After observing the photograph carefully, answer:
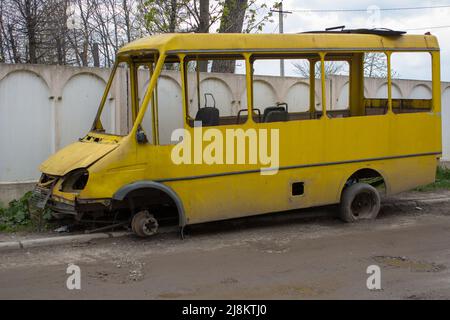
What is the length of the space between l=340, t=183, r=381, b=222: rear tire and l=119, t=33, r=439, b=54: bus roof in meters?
2.05

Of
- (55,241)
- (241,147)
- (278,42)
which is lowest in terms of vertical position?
(55,241)

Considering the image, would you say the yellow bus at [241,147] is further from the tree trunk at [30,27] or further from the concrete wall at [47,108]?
the tree trunk at [30,27]

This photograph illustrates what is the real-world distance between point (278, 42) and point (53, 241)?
3.97 metres

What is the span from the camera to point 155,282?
633cm

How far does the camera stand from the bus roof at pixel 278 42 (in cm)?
782

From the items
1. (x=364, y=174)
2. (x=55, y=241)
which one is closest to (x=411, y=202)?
(x=364, y=174)

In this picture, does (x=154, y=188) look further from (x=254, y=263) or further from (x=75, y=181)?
(x=254, y=263)

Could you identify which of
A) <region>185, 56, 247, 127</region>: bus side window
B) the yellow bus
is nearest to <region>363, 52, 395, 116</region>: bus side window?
the yellow bus

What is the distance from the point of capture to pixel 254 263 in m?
7.06

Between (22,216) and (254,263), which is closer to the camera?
(254,263)

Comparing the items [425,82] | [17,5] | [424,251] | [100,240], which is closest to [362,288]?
[424,251]

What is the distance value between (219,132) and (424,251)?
2961mm

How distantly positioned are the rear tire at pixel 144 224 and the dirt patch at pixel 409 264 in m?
2.82

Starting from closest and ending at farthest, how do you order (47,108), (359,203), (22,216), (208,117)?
1. (208,117)
2. (22,216)
3. (359,203)
4. (47,108)
